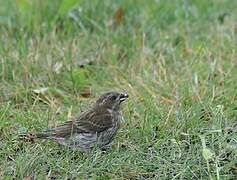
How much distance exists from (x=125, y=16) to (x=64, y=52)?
174 cm

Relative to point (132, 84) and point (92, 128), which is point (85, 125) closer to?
point (92, 128)

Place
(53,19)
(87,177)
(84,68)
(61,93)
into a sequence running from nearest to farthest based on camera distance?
1. (87,177)
2. (61,93)
3. (84,68)
4. (53,19)

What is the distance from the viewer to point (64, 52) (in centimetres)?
789

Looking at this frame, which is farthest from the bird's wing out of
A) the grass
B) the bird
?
the grass

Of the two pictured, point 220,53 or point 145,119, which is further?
point 220,53

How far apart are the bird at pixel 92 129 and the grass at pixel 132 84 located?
0.10 meters

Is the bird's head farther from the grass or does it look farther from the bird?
the grass

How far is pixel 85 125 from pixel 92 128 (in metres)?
0.06

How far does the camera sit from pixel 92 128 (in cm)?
612

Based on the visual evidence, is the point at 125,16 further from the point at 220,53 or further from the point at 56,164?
the point at 56,164

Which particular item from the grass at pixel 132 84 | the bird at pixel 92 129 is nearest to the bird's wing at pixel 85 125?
the bird at pixel 92 129

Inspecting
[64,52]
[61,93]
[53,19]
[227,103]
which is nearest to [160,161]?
[227,103]

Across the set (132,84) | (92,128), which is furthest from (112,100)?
(132,84)

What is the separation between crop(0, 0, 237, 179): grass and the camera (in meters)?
5.62
